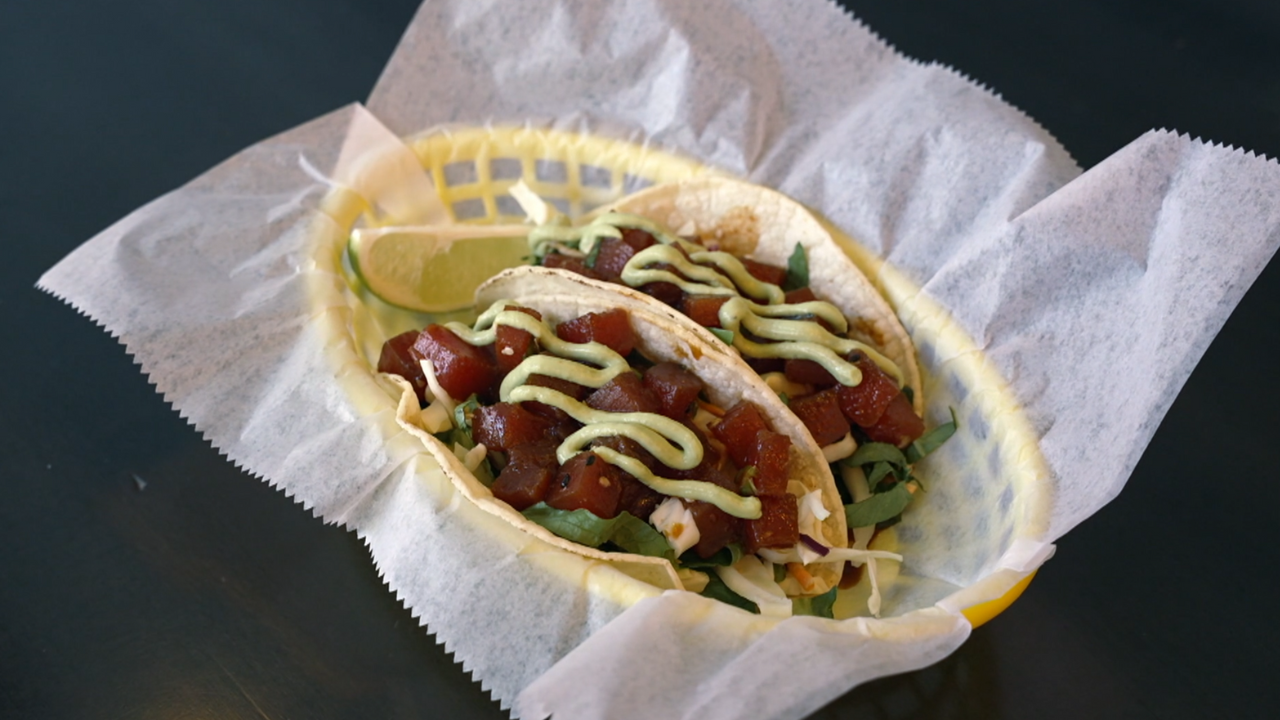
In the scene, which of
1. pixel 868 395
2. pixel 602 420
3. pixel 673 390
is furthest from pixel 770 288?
pixel 602 420

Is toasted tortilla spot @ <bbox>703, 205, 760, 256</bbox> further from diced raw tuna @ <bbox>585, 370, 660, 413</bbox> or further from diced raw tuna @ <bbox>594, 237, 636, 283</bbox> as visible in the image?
diced raw tuna @ <bbox>585, 370, 660, 413</bbox>

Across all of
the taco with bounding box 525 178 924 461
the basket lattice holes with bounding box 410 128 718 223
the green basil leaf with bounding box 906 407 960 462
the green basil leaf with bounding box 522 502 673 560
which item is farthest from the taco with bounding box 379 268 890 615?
the basket lattice holes with bounding box 410 128 718 223

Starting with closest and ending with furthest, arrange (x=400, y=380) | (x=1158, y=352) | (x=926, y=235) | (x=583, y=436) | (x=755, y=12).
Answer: (x=1158, y=352), (x=583, y=436), (x=400, y=380), (x=926, y=235), (x=755, y=12)

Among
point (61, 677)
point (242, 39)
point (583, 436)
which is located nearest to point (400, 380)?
point (583, 436)

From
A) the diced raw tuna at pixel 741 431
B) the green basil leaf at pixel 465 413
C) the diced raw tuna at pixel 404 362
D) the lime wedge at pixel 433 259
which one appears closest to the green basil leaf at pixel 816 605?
the diced raw tuna at pixel 741 431

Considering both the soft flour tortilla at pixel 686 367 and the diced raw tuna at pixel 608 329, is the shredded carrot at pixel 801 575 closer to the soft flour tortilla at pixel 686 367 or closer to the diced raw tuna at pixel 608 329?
the soft flour tortilla at pixel 686 367

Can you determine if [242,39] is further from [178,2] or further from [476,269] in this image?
[476,269]

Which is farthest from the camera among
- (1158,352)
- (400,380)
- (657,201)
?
(657,201)
